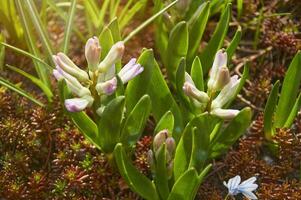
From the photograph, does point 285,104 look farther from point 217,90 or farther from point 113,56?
point 113,56

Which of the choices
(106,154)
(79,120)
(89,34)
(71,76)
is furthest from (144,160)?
(89,34)

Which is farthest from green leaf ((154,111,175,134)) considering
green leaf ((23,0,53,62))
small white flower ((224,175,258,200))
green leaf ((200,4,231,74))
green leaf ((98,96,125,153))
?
green leaf ((23,0,53,62))

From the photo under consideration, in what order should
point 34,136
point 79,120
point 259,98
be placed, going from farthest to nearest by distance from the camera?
point 259,98
point 34,136
point 79,120

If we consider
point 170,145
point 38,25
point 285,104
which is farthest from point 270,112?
point 38,25

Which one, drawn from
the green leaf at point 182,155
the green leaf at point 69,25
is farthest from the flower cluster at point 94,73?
the green leaf at point 69,25

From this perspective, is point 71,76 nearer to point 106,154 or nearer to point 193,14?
point 106,154
